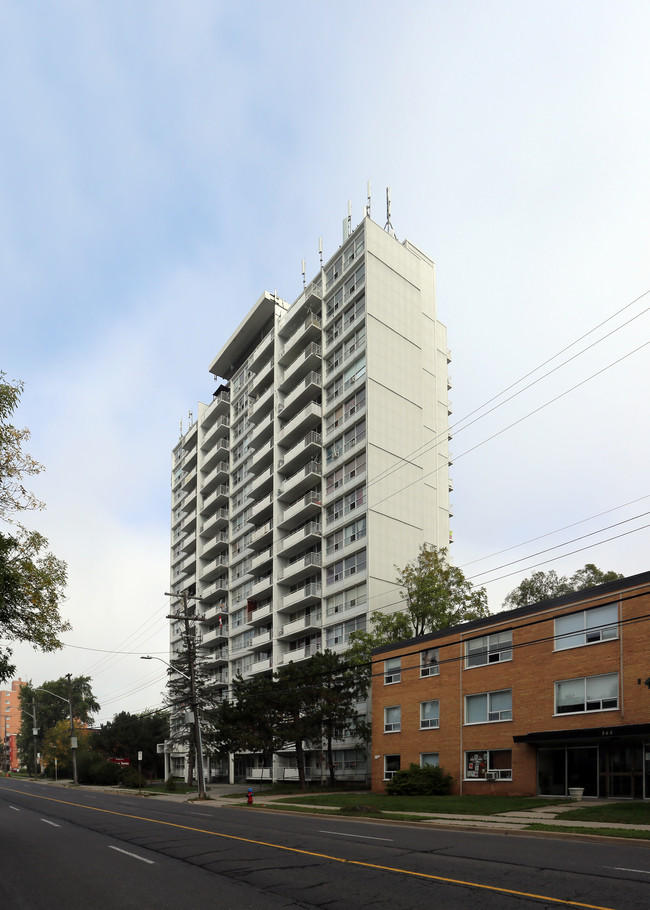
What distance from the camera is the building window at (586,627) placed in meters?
31.7

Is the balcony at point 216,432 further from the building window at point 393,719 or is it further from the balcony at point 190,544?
the building window at point 393,719

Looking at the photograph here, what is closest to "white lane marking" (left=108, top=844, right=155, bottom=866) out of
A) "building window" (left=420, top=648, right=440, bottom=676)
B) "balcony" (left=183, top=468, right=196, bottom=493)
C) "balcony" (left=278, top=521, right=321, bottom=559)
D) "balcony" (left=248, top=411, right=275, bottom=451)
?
"building window" (left=420, top=648, right=440, bottom=676)

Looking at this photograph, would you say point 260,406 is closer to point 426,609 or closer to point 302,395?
point 302,395

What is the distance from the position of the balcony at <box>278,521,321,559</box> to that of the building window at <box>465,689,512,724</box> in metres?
28.3

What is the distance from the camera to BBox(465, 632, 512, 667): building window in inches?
1443

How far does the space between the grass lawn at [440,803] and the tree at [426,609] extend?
47.0ft

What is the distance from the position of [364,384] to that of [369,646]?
2161cm

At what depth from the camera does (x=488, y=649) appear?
3784 cm

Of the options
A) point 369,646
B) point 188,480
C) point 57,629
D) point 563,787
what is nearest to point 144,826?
point 57,629

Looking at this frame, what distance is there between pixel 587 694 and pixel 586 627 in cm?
271

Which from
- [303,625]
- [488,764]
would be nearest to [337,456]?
[303,625]

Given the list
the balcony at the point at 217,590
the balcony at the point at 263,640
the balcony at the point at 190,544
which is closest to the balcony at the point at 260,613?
the balcony at the point at 263,640

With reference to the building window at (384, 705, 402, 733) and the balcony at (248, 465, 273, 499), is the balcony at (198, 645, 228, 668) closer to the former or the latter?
the balcony at (248, 465, 273, 499)

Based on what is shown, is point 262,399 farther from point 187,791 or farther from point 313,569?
point 187,791
